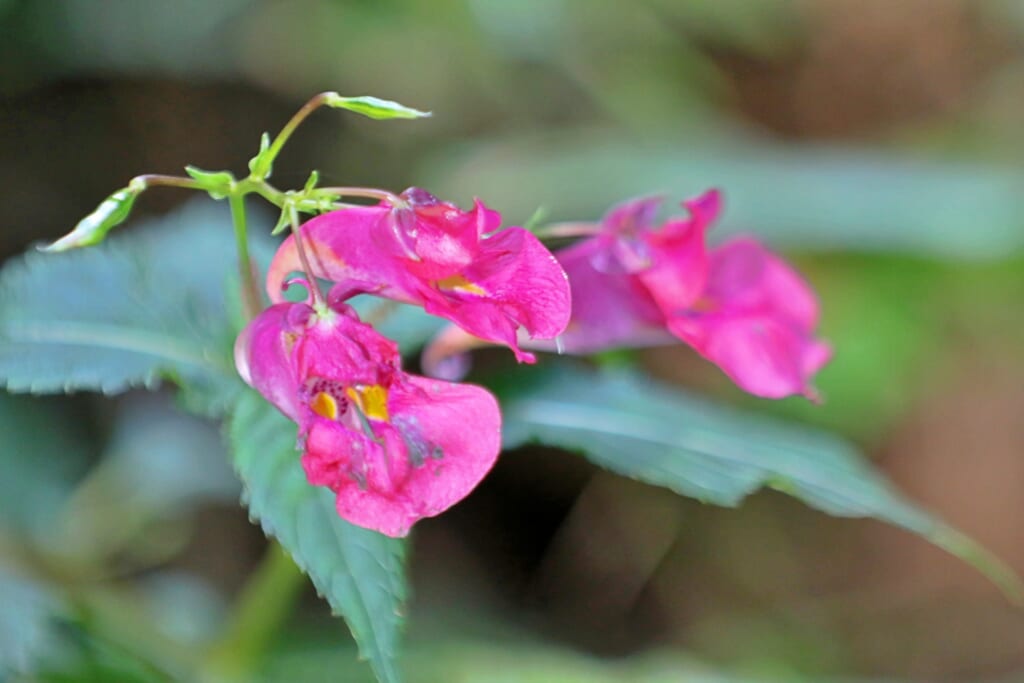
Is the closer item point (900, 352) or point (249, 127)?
point (900, 352)

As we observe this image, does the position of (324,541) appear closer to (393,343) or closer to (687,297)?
(393,343)

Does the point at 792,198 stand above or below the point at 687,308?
below

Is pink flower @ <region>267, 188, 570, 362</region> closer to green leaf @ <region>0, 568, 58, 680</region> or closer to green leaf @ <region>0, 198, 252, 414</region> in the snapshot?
green leaf @ <region>0, 198, 252, 414</region>

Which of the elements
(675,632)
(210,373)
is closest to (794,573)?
(675,632)

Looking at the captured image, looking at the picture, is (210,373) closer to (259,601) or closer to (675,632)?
(259,601)

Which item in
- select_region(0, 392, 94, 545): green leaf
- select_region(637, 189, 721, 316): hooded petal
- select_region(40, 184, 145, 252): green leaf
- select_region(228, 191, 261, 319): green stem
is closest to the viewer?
select_region(40, 184, 145, 252): green leaf

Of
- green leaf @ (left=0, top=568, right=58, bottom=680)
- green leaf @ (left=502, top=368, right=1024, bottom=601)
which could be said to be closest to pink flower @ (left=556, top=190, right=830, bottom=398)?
green leaf @ (left=502, top=368, right=1024, bottom=601)
